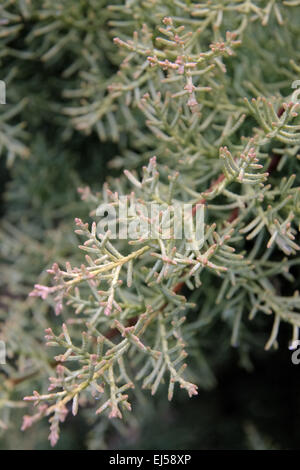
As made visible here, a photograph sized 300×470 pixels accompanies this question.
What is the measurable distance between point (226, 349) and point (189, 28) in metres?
0.76

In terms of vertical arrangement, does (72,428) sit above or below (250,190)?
below

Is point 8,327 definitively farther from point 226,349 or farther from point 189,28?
point 189,28

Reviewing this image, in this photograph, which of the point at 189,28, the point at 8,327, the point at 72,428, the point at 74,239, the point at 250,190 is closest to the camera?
the point at 250,190

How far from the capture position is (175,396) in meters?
1.40

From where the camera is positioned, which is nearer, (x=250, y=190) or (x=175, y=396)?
(x=250, y=190)

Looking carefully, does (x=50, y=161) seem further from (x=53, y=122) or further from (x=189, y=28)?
(x=189, y=28)

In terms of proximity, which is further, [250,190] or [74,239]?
[74,239]

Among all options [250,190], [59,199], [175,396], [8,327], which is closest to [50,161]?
[59,199]

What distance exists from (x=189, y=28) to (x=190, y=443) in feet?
3.30

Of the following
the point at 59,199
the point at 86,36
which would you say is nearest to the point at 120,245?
the point at 59,199

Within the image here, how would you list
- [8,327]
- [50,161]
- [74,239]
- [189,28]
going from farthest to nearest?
[50,161] < [74,239] < [8,327] < [189,28]

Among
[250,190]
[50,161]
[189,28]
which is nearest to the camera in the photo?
[250,190]
